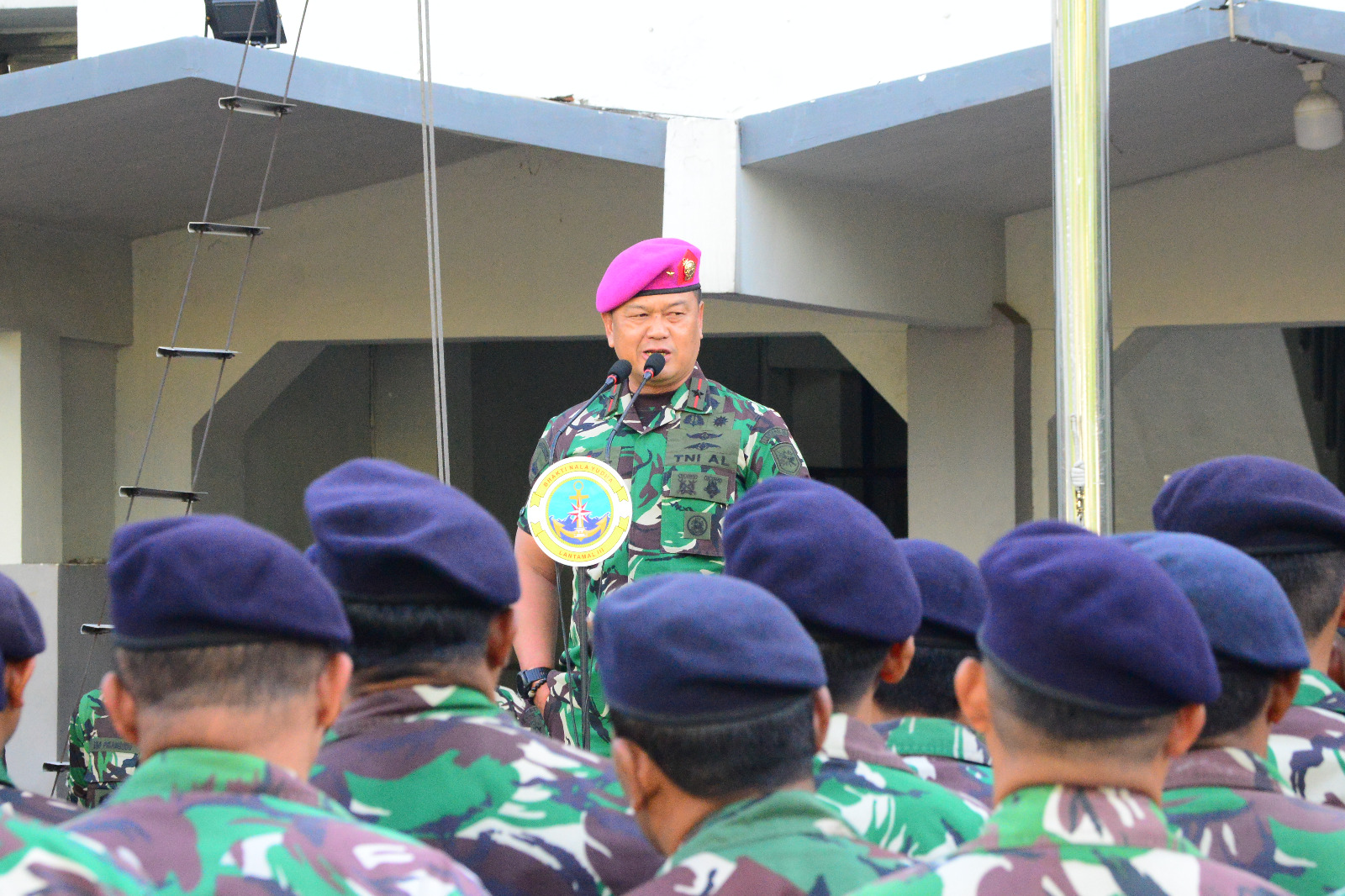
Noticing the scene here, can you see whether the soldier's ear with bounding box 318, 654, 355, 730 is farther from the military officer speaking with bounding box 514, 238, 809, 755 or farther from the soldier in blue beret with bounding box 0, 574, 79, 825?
the military officer speaking with bounding box 514, 238, 809, 755

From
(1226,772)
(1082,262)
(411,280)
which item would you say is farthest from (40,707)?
(1226,772)

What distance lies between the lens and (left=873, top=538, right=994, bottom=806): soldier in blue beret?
2061 mm

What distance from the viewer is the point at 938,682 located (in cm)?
210

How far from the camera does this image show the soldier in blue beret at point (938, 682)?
2.06 m

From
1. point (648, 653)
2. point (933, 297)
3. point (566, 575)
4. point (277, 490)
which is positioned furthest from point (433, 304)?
point (566, 575)

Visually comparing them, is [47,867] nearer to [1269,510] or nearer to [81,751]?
[1269,510]

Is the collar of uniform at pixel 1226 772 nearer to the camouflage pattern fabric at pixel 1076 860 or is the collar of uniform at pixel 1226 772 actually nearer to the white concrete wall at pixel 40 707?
the camouflage pattern fabric at pixel 1076 860

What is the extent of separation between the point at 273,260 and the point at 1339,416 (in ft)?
16.9

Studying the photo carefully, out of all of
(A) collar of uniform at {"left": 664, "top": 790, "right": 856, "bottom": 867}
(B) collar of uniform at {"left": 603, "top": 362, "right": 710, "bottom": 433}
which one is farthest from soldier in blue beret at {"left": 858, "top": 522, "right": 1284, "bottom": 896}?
(B) collar of uniform at {"left": 603, "top": 362, "right": 710, "bottom": 433}

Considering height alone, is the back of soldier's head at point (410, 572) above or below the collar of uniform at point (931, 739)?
above

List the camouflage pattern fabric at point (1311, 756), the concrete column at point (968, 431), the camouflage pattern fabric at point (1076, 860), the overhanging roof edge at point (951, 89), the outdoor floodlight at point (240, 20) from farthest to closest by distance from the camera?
1. the concrete column at point (968, 431)
2. the outdoor floodlight at point (240, 20)
3. the overhanging roof edge at point (951, 89)
4. the camouflage pattern fabric at point (1311, 756)
5. the camouflage pattern fabric at point (1076, 860)

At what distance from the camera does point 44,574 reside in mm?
6293

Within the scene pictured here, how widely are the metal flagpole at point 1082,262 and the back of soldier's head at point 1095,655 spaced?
1335mm

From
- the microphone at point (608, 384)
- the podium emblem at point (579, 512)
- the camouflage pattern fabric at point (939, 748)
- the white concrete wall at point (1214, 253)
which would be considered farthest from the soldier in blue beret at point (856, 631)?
the white concrete wall at point (1214, 253)
